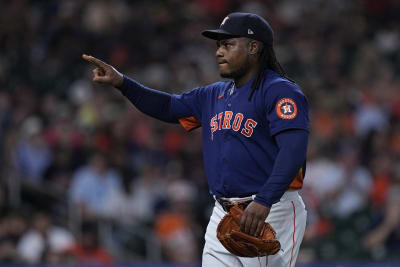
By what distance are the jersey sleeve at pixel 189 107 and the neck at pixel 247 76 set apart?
33 cm

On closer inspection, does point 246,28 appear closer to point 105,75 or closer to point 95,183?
point 105,75

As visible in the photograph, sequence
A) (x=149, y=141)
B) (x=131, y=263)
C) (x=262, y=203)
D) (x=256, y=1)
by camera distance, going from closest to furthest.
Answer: (x=262, y=203), (x=131, y=263), (x=149, y=141), (x=256, y=1)

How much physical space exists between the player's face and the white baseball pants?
704 mm

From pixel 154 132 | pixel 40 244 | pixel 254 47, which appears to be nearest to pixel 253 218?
pixel 254 47

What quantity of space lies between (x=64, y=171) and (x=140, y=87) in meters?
4.86

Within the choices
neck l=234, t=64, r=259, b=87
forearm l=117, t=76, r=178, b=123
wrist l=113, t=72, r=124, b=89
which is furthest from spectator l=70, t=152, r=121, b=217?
neck l=234, t=64, r=259, b=87

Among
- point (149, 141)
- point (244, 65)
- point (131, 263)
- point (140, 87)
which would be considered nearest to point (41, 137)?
point (149, 141)

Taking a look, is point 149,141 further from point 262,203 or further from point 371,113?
point 262,203

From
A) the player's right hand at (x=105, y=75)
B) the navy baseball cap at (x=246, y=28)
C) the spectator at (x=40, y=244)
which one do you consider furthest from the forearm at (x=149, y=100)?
the spectator at (x=40, y=244)

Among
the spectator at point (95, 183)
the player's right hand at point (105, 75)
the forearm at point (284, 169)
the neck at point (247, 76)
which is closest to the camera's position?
the forearm at point (284, 169)

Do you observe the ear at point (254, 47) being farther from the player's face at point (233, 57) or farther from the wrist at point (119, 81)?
the wrist at point (119, 81)

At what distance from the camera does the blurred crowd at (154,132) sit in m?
8.81

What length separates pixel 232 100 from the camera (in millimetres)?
4324

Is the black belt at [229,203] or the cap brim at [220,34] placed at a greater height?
the cap brim at [220,34]
